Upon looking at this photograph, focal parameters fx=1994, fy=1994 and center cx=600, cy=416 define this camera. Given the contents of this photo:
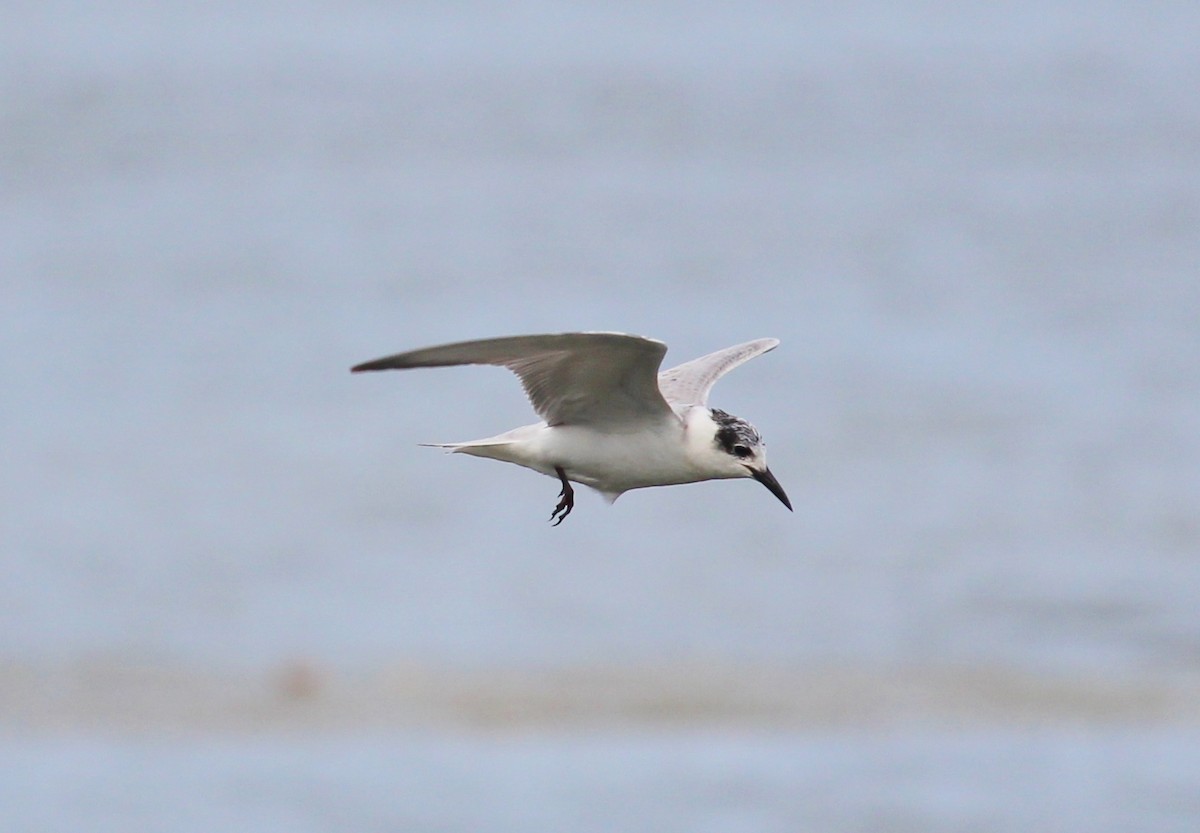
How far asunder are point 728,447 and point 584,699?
71.7ft

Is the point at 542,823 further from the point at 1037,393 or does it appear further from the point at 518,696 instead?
the point at 1037,393

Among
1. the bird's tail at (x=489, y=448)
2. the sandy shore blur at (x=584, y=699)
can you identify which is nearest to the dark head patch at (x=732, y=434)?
the bird's tail at (x=489, y=448)

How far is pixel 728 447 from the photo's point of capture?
35.6 feet

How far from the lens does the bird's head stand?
10820 millimetres

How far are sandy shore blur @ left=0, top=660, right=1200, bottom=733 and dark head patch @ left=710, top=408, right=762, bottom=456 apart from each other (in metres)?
20.2

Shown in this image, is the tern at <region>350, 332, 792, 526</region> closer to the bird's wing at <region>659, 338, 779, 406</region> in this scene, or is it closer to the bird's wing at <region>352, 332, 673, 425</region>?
the bird's wing at <region>352, 332, 673, 425</region>

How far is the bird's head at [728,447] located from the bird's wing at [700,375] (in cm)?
92

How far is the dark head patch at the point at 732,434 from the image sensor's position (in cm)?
1084

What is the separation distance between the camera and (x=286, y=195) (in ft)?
200

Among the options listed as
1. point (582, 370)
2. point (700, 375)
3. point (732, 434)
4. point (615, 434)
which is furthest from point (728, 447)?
point (700, 375)

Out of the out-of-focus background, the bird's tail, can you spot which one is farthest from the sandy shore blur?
the bird's tail

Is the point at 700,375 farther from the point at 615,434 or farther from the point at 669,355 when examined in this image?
the point at 669,355

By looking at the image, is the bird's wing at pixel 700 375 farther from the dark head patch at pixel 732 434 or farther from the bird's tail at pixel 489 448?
the bird's tail at pixel 489 448

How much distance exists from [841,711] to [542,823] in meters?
6.98
